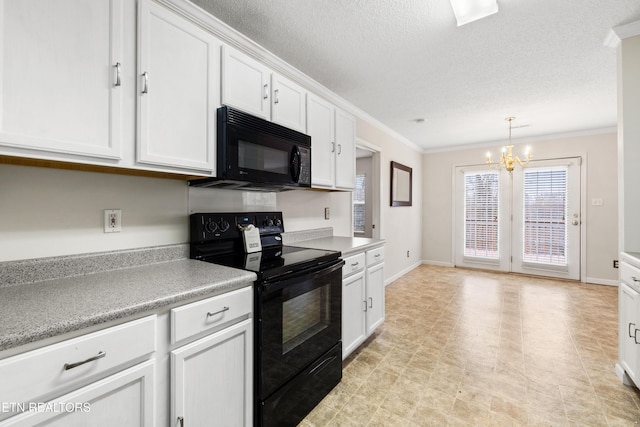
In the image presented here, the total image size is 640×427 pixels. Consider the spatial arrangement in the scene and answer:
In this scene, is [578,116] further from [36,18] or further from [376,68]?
[36,18]

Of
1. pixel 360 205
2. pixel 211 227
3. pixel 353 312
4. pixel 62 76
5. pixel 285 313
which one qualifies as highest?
pixel 62 76

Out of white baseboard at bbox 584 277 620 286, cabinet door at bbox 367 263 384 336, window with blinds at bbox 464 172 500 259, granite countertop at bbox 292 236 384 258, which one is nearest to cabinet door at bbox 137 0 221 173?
granite countertop at bbox 292 236 384 258

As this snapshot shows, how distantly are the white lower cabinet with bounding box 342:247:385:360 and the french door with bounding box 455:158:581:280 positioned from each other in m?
3.60

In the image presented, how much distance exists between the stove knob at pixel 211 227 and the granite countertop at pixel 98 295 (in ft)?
1.02

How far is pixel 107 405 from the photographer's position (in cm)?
91

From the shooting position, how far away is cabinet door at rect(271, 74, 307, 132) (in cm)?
191

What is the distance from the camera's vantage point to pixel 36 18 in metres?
1.00

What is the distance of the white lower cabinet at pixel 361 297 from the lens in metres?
2.12

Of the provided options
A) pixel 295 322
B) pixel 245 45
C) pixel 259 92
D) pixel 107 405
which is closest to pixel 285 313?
pixel 295 322

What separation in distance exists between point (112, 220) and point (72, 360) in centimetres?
80

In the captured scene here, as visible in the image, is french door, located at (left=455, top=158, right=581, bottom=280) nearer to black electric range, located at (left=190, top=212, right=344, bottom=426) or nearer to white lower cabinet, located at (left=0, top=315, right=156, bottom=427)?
black electric range, located at (left=190, top=212, right=344, bottom=426)

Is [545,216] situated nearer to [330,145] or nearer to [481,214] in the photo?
[481,214]

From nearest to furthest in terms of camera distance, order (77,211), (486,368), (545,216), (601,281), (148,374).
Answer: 1. (148,374)
2. (77,211)
3. (486,368)
4. (601,281)
5. (545,216)

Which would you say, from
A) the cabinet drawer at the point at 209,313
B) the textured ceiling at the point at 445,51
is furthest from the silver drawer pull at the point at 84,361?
the textured ceiling at the point at 445,51
